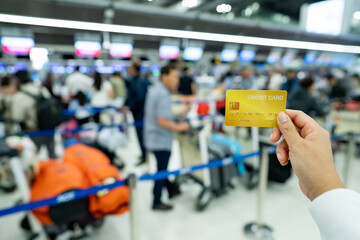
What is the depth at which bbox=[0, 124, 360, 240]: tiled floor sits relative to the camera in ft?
8.95

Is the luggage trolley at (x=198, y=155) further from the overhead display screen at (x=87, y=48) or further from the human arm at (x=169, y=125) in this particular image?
the overhead display screen at (x=87, y=48)

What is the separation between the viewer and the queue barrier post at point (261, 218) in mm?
2576

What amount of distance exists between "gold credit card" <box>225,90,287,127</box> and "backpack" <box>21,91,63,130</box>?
12.8ft

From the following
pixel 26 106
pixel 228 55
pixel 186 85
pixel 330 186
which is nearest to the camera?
pixel 330 186

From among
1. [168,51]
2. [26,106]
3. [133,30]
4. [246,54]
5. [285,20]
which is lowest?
[26,106]

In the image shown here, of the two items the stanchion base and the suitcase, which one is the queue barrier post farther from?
the suitcase

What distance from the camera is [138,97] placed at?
4.52 metres

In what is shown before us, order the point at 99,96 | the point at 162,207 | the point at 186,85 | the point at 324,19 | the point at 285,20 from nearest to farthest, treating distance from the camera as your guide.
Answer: the point at 162,207, the point at 99,96, the point at 324,19, the point at 186,85, the point at 285,20

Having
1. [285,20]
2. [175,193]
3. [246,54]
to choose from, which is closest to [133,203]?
[175,193]

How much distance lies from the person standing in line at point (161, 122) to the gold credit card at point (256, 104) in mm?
2222

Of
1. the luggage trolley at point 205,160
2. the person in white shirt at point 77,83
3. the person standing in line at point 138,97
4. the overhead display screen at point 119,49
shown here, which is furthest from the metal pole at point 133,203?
the overhead display screen at point 119,49

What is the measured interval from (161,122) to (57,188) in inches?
54.6

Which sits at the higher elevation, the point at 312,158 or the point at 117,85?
the point at 117,85

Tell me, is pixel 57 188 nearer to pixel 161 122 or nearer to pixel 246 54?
pixel 161 122
